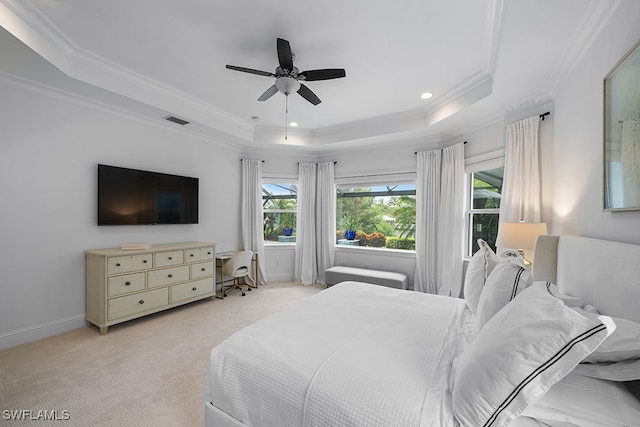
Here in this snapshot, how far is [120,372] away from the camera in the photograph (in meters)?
2.15

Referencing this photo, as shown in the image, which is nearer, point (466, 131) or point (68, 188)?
point (68, 188)

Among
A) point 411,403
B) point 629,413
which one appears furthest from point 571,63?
point 411,403

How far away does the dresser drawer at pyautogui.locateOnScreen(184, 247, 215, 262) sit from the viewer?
12.0 feet

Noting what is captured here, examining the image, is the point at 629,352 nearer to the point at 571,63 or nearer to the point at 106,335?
the point at 571,63

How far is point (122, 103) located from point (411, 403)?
386 centimetres

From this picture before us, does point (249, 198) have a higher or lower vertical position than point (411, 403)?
higher

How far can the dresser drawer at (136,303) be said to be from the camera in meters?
2.86

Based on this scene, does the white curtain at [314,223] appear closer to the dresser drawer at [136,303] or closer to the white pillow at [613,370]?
the dresser drawer at [136,303]

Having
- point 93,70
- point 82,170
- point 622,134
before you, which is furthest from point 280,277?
point 622,134

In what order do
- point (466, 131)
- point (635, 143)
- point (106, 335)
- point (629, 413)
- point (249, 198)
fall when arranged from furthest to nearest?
point (249, 198) < point (466, 131) < point (106, 335) < point (635, 143) < point (629, 413)

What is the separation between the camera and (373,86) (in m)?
3.09

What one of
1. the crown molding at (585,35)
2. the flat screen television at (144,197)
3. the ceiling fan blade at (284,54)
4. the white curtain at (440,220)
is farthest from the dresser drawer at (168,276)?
the crown molding at (585,35)

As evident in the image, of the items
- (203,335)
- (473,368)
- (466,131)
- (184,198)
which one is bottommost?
(203,335)

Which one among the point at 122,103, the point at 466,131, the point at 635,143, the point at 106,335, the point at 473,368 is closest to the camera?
the point at 473,368
